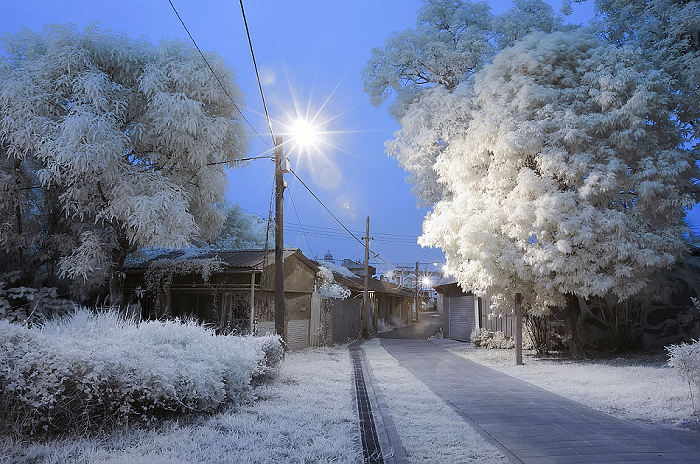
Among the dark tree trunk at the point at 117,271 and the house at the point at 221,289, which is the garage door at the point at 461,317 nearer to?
the house at the point at 221,289

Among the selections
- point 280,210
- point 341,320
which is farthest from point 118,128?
point 341,320

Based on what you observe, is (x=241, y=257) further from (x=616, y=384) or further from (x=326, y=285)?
(x=616, y=384)

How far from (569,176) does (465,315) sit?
42.1ft

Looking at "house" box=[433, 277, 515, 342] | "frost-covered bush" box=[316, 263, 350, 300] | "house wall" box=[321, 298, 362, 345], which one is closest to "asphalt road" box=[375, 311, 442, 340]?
"house" box=[433, 277, 515, 342]

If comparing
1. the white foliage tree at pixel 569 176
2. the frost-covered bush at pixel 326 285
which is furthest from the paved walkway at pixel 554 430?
the frost-covered bush at pixel 326 285

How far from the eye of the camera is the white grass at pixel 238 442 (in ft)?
16.5

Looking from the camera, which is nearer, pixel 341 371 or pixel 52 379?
pixel 52 379

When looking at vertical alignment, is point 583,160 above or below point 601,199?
above

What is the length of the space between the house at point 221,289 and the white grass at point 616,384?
712 cm

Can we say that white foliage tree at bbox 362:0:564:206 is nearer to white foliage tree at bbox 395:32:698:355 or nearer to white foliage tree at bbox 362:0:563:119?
white foliage tree at bbox 362:0:563:119

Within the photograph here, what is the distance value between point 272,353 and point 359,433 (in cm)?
453

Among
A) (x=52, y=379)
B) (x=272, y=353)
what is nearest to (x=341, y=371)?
(x=272, y=353)

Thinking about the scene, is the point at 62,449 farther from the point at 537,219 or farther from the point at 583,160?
the point at 583,160

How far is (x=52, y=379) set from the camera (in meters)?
5.49
